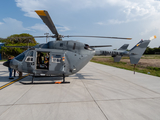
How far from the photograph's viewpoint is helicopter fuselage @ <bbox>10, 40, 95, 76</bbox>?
21.4ft

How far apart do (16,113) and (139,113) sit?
13.3 feet

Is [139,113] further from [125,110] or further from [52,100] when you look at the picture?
[52,100]

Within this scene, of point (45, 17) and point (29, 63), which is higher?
point (45, 17)

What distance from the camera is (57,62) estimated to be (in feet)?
21.5

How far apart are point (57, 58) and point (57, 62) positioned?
0.27 metres

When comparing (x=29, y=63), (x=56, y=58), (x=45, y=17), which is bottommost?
(x=29, y=63)

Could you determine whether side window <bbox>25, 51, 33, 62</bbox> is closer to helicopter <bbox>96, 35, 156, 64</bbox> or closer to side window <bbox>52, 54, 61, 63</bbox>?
side window <bbox>52, 54, 61, 63</bbox>

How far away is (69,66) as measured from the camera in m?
6.82

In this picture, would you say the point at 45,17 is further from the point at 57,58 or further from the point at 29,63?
the point at 29,63

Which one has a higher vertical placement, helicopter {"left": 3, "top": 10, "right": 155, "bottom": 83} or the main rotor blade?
the main rotor blade

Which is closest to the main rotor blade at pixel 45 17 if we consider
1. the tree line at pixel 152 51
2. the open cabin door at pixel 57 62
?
the open cabin door at pixel 57 62

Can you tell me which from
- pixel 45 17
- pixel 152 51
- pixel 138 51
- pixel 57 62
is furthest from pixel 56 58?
pixel 152 51

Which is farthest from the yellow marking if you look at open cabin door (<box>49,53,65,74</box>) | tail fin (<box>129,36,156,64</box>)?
tail fin (<box>129,36,156,64</box>)

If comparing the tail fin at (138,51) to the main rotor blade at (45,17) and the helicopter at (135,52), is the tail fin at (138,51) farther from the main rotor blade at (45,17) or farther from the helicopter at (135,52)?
the main rotor blade at (45,17)
